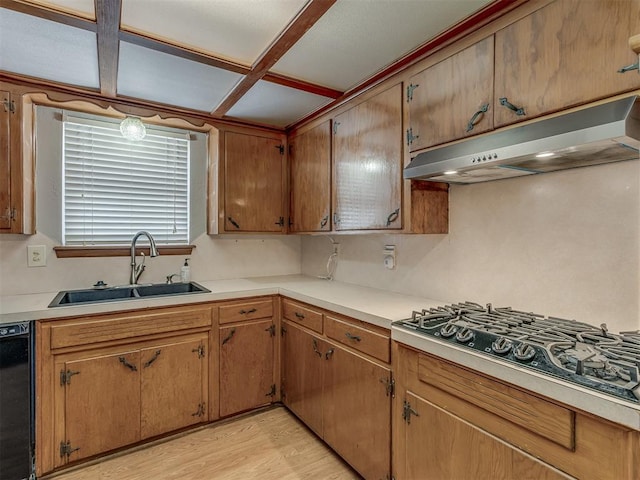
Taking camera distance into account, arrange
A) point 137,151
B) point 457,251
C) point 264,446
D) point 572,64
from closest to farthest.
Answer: point 572,64 < point 457,251 < point 264,446 < point 137,151

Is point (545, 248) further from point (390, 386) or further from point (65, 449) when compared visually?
point (65, 449)

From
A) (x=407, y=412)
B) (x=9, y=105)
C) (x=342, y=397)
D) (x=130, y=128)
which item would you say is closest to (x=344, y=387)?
(x=342, y=397)

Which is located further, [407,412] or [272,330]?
[272,330]

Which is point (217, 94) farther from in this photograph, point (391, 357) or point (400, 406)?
point (400, 406)

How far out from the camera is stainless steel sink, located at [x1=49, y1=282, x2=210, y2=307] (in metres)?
2.12

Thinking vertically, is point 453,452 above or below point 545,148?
below

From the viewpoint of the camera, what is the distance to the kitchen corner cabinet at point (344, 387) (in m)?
1.60

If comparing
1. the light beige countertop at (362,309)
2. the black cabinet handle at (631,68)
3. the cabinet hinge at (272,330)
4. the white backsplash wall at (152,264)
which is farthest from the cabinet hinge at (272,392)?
the black cabinet handle at (631,68)

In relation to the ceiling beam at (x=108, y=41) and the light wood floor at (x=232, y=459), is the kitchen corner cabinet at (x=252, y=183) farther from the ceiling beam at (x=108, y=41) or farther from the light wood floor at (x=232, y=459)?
the light wood floor at (x=232, y=459)

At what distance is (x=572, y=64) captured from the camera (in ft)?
Result: 3.77

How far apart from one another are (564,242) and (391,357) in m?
0.89

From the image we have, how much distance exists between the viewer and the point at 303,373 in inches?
87.3

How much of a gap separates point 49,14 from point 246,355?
6.80ft

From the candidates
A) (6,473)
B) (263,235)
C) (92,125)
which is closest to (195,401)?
(6,473)
